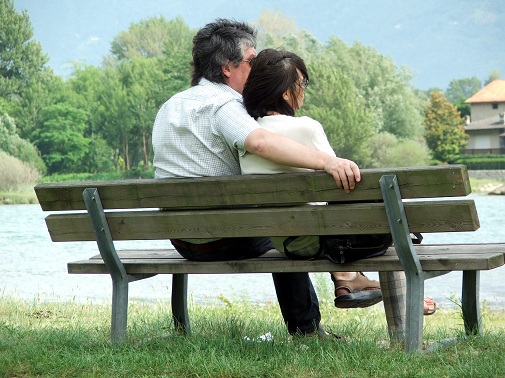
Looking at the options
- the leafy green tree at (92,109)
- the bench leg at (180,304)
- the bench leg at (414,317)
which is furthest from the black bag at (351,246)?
the leafy green tree at (92,109)

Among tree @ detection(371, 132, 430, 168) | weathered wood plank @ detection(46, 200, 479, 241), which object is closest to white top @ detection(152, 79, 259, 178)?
weathered wood plank @ detection(46, 200, 479, 241)

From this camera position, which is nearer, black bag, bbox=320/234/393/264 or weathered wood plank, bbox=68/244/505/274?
weathered wood plank, bbox=68/244/505/274

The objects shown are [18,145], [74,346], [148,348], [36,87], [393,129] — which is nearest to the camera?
[148,348]

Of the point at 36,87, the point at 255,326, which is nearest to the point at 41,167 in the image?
the point at 36,87

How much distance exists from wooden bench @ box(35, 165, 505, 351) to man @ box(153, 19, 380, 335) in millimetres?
102

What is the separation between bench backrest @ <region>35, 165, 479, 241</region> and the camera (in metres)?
3.39

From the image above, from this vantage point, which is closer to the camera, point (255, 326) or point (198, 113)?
point (198, 113)

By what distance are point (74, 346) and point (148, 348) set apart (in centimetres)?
43

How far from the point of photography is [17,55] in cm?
7388

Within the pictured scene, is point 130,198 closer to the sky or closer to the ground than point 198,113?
closer to the ground

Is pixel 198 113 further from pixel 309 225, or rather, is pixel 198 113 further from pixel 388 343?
pixel 388 343

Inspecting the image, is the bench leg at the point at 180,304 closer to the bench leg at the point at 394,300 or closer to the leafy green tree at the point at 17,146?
the bench leg at the point at 394,300

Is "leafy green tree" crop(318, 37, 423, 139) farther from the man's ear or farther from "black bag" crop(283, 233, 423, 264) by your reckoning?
"black bag" crop(283, 233, 423, 264)

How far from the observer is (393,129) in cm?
7575
